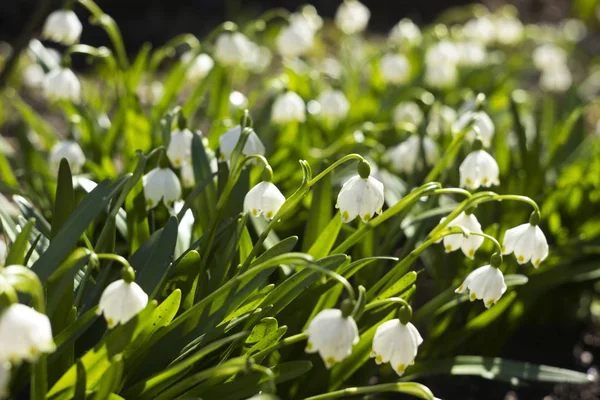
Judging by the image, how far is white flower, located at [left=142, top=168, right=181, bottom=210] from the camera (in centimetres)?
201

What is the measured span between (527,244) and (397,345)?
0.46 m

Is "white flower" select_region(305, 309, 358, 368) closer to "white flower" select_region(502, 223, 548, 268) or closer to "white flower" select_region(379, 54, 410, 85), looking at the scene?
"white flower" select_region(502, 223, 548, 268)

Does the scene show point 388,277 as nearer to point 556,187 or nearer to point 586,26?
point 556,187

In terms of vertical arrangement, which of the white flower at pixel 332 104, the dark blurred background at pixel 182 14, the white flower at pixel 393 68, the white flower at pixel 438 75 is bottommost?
the dark blurred background at pixel 182 14

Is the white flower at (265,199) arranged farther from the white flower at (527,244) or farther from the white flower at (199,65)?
the white flower at (199,65)

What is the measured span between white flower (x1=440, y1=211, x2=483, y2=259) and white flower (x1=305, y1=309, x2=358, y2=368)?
0.53m

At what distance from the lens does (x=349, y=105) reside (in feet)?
12.0

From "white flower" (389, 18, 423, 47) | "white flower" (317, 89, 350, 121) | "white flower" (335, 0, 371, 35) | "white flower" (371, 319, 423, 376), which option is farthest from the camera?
"white flower" (335, 0, 371, 35)

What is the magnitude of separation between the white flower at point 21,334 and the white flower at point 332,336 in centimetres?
46

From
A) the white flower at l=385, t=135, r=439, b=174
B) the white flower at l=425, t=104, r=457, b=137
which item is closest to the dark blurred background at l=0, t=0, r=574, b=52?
the white flower at l=425, t=104, r=457, b=137

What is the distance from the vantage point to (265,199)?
5.78 feet

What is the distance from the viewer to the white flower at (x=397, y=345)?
5.12 feet

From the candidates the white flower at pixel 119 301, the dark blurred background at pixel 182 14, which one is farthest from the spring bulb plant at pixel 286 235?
the dark blurred background at pixel 182 14

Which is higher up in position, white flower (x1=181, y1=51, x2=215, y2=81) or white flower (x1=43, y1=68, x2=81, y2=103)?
white flower (x1=43, y1=68, x2=81, y2=103)
